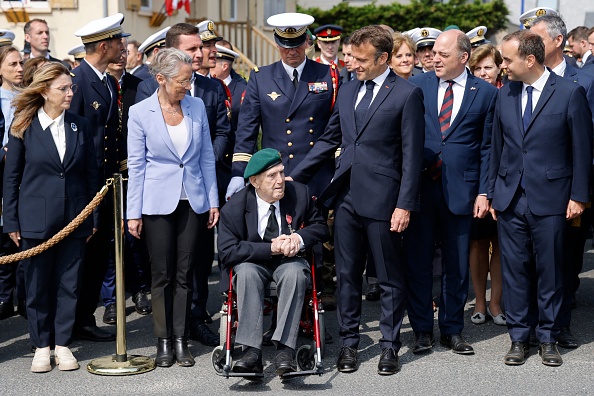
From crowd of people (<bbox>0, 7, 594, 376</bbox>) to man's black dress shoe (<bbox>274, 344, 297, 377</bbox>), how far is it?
0.5 inches

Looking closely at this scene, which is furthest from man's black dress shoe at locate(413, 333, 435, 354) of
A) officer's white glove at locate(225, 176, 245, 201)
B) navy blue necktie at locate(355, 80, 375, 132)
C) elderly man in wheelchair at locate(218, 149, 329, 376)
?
officer's white glove at locate(225, 176, 245, 201)

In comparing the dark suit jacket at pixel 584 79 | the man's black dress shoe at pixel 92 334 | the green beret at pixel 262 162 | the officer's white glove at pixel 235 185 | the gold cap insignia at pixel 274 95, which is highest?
the dark suit jacket at pixel 584 79

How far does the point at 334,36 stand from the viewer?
1075 centimetres

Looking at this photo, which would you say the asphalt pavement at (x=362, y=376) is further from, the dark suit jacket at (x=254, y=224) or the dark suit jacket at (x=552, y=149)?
the dark suit jacket at (x=552, y=149)

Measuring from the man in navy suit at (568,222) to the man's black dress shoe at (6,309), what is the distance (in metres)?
4.60

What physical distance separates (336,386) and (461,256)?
4.75 ft

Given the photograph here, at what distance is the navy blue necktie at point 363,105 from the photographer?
6676mm

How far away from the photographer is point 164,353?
22.4ft

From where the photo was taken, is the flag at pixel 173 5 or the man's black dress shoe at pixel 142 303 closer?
the man's black dress shoe at pixel 142 303

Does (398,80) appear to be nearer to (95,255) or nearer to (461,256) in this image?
(461,256)

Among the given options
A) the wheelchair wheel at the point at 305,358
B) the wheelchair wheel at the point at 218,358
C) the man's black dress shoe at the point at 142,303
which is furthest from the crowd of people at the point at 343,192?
the man's black dress shoe at the point at 142,303

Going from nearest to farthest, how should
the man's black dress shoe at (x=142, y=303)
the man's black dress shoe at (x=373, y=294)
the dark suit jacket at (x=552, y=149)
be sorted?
the dark suit jacket at (x=552, y=149)
the man's black dress shoe at (x=142, y=303)
the man's black dress shoe at (x=373, y=294)

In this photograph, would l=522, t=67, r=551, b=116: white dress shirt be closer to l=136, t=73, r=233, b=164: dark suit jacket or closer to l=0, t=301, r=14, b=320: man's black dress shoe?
l=136, t=73, r=233, b=164: dark suit jacket

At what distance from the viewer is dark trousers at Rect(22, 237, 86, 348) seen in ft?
22.3
